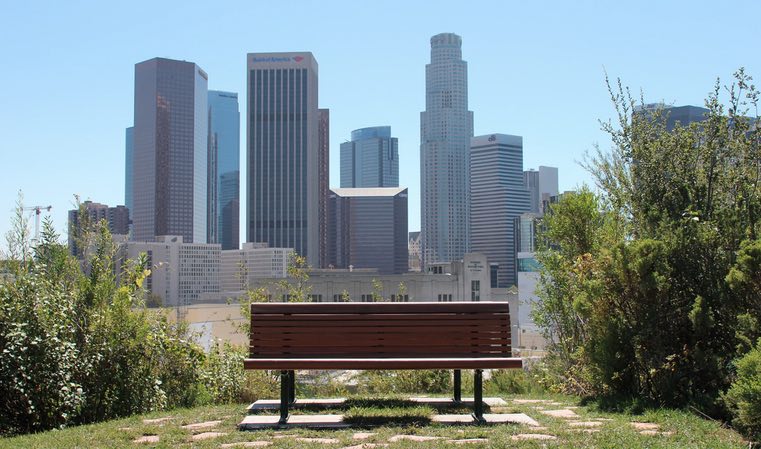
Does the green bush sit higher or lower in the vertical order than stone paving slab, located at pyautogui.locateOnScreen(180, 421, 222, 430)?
higher

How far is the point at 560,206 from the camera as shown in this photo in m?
9.27

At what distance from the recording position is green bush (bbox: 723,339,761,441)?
4.57 m

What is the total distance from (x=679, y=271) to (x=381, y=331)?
2.75 meters

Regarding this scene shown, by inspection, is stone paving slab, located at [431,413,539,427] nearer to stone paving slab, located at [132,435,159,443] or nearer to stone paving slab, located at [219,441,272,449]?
stone paving slab, located at [219,441,272,449]

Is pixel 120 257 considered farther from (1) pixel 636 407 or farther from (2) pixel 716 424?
(2) pixel 716 424

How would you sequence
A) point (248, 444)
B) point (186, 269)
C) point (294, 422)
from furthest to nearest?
point (186, 269) < point (294, 422) < point (248, 444)

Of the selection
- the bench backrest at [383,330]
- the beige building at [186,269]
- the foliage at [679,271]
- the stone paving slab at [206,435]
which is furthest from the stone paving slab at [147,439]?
the beige building at [186,269]

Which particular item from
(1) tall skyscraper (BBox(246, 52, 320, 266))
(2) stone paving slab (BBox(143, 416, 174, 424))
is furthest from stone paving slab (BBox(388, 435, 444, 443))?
(1) tall skyscraper (BBox(246, 52, 320, 266))

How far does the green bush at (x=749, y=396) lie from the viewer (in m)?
4.57

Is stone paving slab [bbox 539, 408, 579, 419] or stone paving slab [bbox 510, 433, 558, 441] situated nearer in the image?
stone paving slab [bbox 510, 433, 558, 441]

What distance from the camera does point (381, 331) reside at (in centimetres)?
598

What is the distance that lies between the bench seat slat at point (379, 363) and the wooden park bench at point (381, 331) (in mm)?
152

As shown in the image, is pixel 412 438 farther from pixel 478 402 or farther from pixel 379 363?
pixel 478 402

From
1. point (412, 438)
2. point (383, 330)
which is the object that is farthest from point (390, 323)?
point (412, 438)
